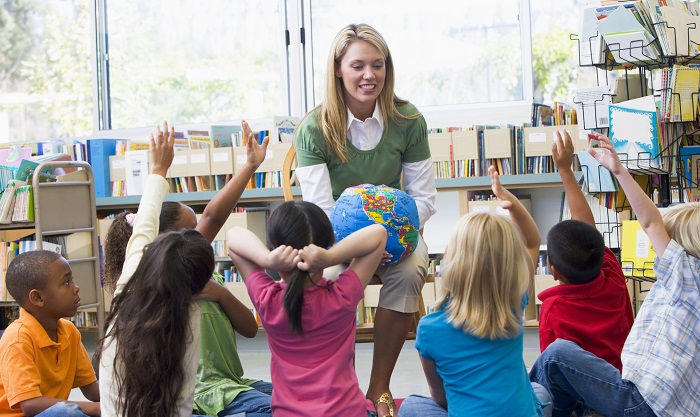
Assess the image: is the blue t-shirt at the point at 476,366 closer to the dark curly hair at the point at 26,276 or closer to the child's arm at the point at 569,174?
the child's arm at the point at 569,174

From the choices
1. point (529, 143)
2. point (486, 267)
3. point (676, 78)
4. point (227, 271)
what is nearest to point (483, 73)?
point (529, 143)

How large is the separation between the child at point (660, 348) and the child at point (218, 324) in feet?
3.06

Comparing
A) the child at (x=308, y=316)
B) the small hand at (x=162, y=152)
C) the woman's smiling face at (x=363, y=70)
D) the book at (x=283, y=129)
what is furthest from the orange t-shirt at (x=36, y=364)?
the book at (x=283, y=129)

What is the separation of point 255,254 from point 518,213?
1.00 metres

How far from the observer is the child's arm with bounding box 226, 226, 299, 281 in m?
2.20

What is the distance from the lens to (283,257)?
2.20 metres

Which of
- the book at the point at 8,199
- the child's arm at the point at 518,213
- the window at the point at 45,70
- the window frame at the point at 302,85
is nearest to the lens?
the child's arm at the point at 518,213

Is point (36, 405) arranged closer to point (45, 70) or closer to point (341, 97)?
point (341, 97)

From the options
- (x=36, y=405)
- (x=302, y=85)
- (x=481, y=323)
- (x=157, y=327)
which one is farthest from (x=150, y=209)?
(x=302, y=85)

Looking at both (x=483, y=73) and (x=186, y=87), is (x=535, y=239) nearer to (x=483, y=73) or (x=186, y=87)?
(x=483, y=73)

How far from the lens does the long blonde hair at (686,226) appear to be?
2532mm

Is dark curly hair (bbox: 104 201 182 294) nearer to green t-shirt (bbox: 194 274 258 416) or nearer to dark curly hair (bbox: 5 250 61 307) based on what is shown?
dark curly hair (bbox: 5 250 61 307)

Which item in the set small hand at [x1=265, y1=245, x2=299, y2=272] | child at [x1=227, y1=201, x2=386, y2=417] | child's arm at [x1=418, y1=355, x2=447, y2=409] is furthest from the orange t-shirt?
child's arm at [x1=418, y1=355, x2=447, y2=409]

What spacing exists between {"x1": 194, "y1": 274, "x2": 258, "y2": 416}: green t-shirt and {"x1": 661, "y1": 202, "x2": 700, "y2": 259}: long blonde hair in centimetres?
133
